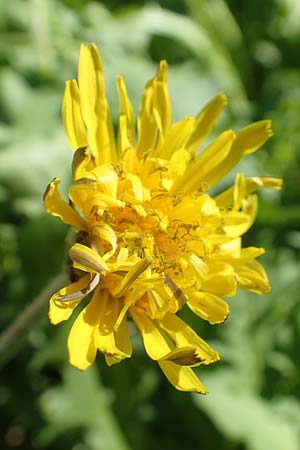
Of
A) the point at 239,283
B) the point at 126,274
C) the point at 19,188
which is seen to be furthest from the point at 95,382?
the point at 126,274

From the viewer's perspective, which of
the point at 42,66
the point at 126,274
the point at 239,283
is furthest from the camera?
the point at 42,66

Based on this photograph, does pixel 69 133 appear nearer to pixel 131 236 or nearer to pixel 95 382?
pixel 131 236

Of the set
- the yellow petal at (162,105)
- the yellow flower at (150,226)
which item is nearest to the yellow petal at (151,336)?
the yellow flower at (150,226)

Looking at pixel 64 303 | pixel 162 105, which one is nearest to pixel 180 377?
pixel 64 303

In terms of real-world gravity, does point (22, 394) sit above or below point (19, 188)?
below

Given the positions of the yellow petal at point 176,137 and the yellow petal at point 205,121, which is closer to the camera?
the yellow petal at point 176,137

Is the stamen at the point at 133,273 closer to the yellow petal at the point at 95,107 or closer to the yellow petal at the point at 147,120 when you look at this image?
the yellow petal at the point at 95,107

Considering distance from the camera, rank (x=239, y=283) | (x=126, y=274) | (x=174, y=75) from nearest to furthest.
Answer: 1. (x=126, y=274)
2. (x=239, y=283)
3. (x=174, y=75)
